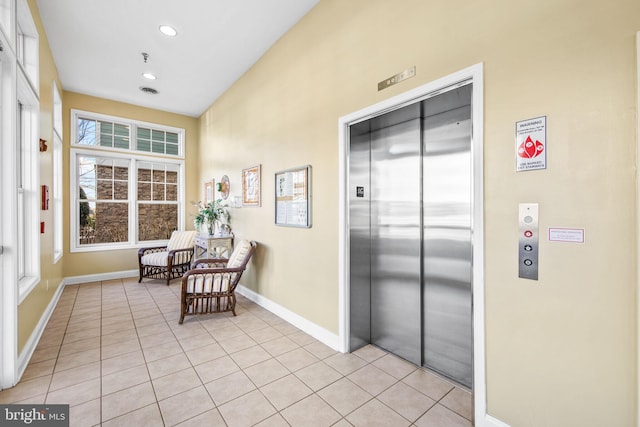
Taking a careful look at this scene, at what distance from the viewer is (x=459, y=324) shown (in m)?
2.27

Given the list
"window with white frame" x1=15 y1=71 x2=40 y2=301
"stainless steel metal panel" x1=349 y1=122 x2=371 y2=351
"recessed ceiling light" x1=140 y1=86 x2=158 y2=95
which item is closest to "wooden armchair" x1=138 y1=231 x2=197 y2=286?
"window with white frame" x1=15 y1=71 x2=40 y2=301

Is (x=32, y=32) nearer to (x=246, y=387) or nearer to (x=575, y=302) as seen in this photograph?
(x=246, y=387)

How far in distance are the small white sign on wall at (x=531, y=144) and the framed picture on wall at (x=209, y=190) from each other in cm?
503

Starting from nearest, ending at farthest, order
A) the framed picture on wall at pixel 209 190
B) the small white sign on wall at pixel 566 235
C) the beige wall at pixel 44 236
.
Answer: the small white sign on wall at pixel 566 235 < the beige wall at pixel 44 236 < the framed picture on wall at pixel 209 190

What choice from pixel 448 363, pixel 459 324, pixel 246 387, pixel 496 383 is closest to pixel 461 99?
pixel 459 324

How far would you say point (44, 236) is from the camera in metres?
3.32

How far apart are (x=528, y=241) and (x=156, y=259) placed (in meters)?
5.38

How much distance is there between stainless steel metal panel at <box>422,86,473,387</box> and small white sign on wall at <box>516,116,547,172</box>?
0.57m

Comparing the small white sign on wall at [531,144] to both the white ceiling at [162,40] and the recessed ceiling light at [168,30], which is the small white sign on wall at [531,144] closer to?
the white ceiling at [162,40]

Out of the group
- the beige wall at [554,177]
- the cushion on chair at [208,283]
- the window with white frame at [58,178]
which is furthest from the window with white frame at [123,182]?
the beige wall at [554,177]

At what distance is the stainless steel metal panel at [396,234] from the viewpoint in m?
2.54

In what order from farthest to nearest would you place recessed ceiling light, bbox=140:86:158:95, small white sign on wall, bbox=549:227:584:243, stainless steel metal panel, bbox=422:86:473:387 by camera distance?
recessed ceiling light, bbox=140:86:158:95 < stainless steel metal panel, bbox=422:86:473:387 < small white sign on wall, bbox=549:227:584:243

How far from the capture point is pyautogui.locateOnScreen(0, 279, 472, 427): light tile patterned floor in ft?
6.27

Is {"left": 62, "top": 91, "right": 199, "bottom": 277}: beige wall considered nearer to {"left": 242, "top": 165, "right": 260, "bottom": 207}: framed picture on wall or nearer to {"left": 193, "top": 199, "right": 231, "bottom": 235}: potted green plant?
{"left": 193, "top": 199, "right": 231, "bottom": 235}: potted green plant
